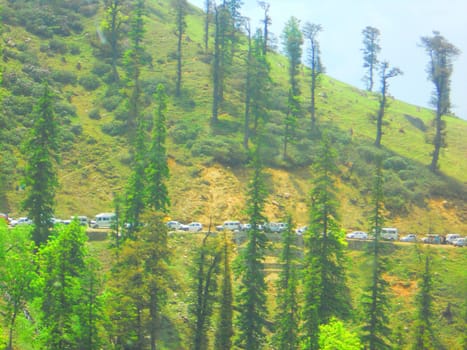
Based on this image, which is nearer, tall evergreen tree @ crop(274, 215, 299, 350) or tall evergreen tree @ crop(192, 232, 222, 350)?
tall evergreen tree @ crop(192, 232, 222, 350)

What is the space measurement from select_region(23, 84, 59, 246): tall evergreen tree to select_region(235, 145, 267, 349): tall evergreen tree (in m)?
15.1

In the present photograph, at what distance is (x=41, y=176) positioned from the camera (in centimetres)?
4294

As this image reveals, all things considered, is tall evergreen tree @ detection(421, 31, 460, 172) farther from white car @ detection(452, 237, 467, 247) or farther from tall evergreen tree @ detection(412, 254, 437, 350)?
tall evergreen tree @ detection(412, 254, 437, 350)

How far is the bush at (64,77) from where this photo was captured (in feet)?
267

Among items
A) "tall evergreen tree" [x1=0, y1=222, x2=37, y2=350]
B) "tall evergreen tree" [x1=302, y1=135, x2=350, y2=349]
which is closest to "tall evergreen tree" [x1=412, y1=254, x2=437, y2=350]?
"tall evergreen tree" [x1=302, y1=135, x2=350, y2=349]

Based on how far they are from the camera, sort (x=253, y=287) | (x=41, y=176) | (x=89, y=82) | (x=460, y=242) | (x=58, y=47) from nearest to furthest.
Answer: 1. (x=41, y=176)
2. (x=253, y=287)
3. (x=460, y=242)
4. (x=89, y=82)
5. (x=58, y=47)

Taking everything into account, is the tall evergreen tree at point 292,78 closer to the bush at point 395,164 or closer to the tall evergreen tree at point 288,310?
the bush at point 395,164

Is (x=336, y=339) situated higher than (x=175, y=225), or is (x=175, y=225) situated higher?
(x=175, y=225)

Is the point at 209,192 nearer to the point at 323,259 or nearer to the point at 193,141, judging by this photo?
the point at 193,141

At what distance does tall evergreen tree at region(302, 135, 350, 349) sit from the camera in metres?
41.9

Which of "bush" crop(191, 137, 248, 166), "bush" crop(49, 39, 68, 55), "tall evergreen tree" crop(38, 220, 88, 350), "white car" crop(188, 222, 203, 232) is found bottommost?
"tall evergreen tree" crop(38, 220, 88, 350)

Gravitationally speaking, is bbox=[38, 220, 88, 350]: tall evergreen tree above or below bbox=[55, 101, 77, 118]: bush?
below

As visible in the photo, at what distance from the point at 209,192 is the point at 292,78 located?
2413cm

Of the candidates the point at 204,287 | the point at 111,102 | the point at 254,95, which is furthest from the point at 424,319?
the point at 111,102
